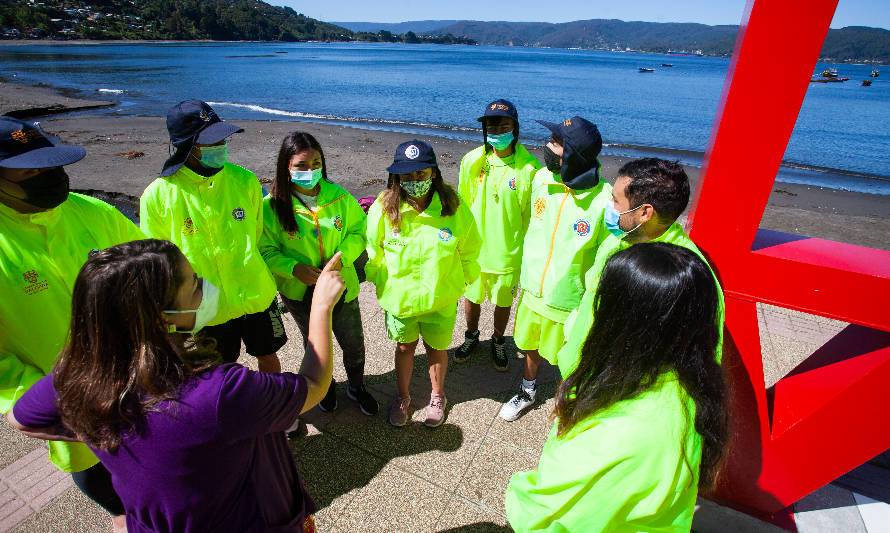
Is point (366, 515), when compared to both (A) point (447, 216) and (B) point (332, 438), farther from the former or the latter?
(A) point (447, 216)

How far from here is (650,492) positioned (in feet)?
3.95

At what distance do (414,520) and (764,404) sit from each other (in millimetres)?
1986

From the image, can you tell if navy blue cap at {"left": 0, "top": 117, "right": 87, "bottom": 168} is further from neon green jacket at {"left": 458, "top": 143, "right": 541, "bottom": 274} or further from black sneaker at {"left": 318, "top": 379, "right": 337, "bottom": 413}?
neon green jacket at {"left": 458, "top": 143, "right": 541, "bottom": 274}

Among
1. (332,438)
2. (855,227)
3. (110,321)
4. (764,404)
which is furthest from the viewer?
(855,227)

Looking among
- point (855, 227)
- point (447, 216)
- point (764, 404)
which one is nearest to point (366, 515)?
point (447, 216)

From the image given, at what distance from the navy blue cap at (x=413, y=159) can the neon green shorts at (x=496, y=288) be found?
1.34 meters

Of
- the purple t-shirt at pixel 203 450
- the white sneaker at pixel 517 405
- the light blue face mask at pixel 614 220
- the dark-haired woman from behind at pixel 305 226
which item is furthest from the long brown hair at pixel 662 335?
the white sneaker at pixel 517 405

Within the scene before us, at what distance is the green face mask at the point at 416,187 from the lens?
2.85 metres

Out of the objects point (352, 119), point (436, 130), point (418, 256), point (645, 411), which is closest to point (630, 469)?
point (645, 411)

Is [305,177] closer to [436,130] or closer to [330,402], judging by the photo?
[330,402]

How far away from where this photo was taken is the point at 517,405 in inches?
136

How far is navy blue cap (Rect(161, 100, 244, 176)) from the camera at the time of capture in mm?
2572

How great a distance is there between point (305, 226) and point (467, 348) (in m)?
1.95

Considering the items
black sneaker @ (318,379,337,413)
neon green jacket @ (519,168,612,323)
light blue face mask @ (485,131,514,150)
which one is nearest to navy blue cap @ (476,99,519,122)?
light blue face mask @ (485,131,514,150)
